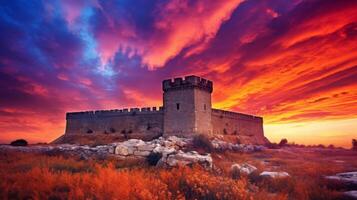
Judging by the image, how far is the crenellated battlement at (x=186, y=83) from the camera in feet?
78.4

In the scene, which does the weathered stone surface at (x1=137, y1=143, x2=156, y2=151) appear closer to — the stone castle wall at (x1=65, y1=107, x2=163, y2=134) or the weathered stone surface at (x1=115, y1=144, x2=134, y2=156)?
the weathered stone surface at (x1=115, y1=144, x2=134, y2=156)

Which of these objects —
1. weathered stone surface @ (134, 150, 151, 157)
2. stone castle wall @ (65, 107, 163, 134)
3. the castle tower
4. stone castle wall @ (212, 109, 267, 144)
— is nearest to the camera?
weathered stone surface @ (134, 150, 151, 157)

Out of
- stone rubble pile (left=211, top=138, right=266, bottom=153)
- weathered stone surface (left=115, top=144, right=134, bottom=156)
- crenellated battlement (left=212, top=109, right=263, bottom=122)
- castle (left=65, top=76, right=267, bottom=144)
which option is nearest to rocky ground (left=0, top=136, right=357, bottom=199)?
weathered stone surface (left=115, top=144, right=134, bottom=156)

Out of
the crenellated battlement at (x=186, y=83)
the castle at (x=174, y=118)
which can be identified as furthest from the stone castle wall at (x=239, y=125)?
the crenellated battlement at (x=186, y=83)

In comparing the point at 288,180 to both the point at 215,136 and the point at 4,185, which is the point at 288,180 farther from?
the point at 215,136

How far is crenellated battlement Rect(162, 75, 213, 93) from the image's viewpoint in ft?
78.4

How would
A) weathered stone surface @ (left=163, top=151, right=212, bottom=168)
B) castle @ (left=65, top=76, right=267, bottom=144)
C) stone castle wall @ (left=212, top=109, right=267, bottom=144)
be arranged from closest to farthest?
weathered stone surface @ (left=163, top=151, right=212, bottom=168) < castle @ (left=65, top=76, right=267, bottom=144) < stone castle wall @ (left=212, top=109, right=267, bottom=144)

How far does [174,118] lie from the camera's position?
A: 79.7 ft

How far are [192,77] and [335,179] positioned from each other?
633 inches

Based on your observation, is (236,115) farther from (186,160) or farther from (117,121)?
(186,160)

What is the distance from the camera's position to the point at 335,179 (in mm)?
9164

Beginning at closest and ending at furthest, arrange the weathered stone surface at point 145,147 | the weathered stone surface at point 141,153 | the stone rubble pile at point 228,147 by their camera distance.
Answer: the weathered stone surface at point 141,153
the weathered stone surface at point 145,147
the stone rubble pile at point 228,147

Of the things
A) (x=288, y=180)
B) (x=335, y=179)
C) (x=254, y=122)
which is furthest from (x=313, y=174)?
(x=254, y=122)

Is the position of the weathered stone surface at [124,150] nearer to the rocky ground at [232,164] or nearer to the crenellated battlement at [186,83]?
the rocky ground at [232,164]
